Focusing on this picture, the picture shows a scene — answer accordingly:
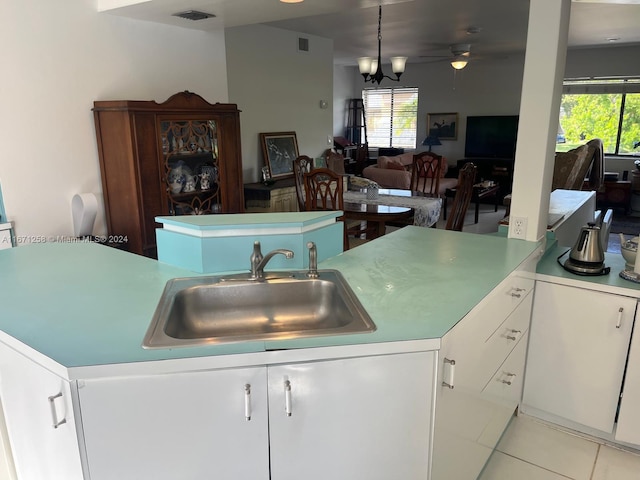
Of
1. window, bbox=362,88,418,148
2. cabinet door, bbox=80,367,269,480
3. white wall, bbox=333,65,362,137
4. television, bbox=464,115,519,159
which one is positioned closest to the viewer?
cabinet door, bbox=80,367,269,480

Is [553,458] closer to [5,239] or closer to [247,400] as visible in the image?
[247,400]

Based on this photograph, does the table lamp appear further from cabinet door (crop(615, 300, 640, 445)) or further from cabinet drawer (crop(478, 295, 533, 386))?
cabinet door (crop(615, 300, 640, 445))

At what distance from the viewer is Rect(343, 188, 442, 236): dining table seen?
3.66 meters

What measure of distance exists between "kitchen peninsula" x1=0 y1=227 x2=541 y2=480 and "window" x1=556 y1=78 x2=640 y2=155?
7.64 metres

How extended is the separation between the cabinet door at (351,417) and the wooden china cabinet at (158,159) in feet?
6.28

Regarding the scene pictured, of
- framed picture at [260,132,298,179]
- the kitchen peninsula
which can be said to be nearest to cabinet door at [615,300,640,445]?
the kitchen peninsula

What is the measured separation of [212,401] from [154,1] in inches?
85.7

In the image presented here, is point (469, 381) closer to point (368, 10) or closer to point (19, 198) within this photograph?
point (19, 198)

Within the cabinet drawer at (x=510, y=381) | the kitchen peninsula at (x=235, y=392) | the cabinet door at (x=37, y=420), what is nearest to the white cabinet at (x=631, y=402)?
the cabinet drawer at (x=510, y=381)

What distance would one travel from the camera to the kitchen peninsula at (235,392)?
1.15 m

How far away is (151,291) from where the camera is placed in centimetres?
156

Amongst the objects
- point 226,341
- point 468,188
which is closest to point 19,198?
point 226,341

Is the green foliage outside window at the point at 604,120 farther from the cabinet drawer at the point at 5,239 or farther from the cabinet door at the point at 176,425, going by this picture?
the cabinet door at the point at 176,425

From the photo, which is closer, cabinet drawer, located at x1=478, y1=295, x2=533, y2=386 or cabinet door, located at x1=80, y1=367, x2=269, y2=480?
cabinet door, located at x1=80, y1=367, x2=269, y2=480
